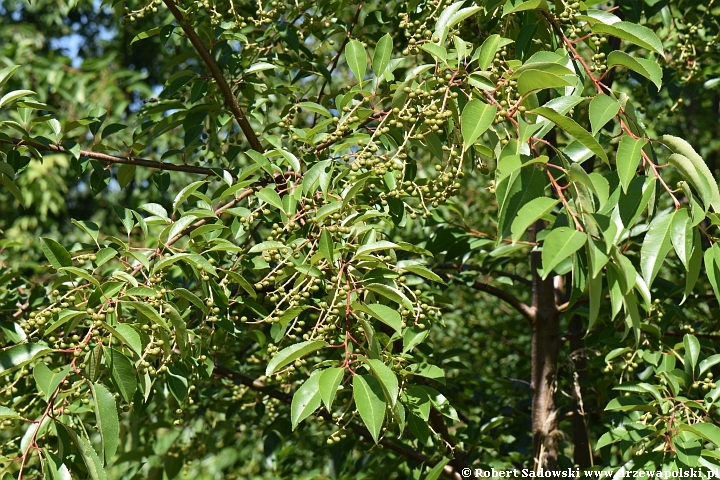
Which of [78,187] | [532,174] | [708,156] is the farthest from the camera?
[78,187]

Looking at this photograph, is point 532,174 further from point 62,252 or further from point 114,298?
point 62,252

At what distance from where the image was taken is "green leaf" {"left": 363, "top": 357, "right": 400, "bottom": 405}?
116 cm

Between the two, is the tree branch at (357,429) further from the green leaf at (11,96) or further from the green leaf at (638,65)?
the green leaf at (638,65)

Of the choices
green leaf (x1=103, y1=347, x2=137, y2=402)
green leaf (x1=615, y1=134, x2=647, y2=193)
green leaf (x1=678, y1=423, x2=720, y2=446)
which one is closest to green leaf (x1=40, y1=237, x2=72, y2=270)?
green leaf (x1=103, y1=347, x2=137, y2=402)

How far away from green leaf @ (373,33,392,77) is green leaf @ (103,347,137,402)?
27.9 inches

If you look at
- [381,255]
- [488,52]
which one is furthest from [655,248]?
[381,255]

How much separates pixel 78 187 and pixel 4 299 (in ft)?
19.2

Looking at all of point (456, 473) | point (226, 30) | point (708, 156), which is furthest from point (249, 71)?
point (708, 156)

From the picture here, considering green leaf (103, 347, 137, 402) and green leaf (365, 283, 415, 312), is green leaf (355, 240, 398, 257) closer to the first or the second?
green leaf (365, 283, 415, 312)

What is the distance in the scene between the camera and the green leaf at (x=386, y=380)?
1155 mm

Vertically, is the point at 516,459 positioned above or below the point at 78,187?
above

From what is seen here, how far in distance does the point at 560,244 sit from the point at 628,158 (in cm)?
21

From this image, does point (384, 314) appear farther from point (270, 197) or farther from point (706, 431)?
point (706, 431)

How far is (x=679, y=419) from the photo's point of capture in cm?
166
